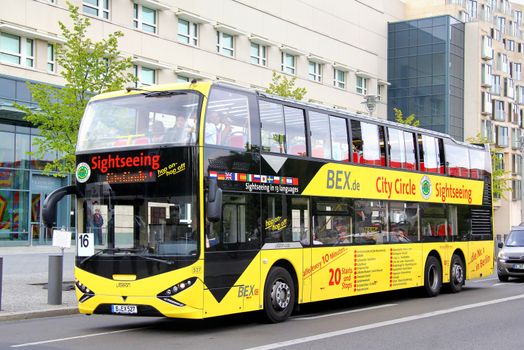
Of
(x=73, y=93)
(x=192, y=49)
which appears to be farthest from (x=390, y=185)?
(x=192, y=49)

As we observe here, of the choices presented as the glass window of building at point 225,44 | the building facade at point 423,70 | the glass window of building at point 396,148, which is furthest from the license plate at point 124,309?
the building facade at point 423,70

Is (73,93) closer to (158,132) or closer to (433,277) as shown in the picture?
(158,132)

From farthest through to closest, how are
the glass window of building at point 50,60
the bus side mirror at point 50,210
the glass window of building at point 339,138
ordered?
the glass window of building at point 50,60 → the glass window of building at point 339,138 → the bus side mirror at point 50,210

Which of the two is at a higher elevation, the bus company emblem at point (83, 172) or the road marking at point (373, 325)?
the bus company emblem at point (83, 172)

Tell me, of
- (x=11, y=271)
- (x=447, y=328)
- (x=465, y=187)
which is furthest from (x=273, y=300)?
(x=11, y=271)

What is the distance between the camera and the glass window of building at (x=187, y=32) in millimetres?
45406

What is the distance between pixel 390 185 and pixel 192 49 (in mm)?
30367

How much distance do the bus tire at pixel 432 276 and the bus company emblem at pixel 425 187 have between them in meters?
1.50

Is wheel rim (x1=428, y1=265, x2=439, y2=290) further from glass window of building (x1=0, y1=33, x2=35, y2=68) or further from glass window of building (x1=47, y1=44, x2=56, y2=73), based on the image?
glass window of building (x1=47, y1=44, x2=56, y2=73)

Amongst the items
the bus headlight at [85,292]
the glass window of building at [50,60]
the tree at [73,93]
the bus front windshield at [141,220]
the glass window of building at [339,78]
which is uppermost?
the glass window of building at [339,78]

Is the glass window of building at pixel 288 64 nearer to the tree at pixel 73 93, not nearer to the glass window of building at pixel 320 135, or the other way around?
the tree at pixel 73 93

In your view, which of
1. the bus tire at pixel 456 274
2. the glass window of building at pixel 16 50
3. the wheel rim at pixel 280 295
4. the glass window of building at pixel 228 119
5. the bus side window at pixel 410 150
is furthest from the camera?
the glass window of building at pixel 16 50

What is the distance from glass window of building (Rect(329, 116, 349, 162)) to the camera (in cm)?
1537

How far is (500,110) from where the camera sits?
85.8 meters
